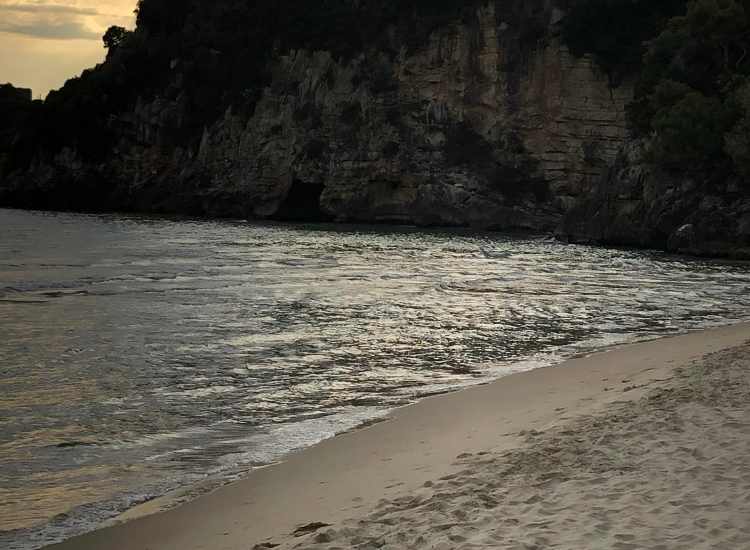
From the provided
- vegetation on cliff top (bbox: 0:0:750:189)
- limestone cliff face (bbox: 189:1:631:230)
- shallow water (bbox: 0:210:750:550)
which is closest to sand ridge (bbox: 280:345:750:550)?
shallow water (bbox: 0:210:750:550)

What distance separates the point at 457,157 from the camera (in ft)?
223

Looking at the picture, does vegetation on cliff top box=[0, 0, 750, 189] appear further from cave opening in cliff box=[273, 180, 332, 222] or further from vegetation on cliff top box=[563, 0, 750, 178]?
cave opening in cliff box=[273, 180, 332, 222]

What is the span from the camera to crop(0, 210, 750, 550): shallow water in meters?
7.56

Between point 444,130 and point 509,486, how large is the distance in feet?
213

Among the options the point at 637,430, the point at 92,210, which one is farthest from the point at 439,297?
the point at 92,210

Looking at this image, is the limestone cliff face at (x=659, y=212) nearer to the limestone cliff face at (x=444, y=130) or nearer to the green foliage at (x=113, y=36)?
the limestone cliff face at (x=444, y=130)

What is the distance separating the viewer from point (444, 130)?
6925 centimetres

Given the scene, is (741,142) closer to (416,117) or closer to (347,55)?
(416,117)

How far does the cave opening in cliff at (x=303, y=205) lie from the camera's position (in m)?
75.4

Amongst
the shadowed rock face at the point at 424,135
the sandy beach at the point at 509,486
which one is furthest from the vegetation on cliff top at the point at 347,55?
the sandy beach at the point at 509,486

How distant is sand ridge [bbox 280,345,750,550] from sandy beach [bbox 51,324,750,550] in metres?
0.01

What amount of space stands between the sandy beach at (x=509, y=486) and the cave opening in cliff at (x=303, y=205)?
6709 cm

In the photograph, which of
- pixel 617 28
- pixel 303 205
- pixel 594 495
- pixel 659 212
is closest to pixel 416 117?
pixel 303 205

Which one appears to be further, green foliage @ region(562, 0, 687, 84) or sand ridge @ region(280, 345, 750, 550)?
green foliage @ region(562, 0, 687, 84)
